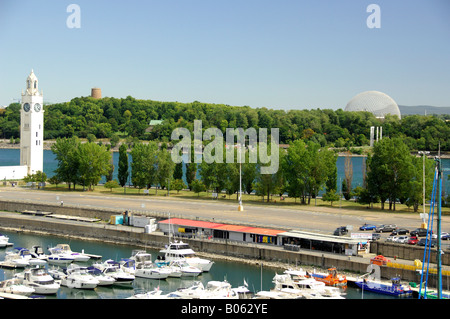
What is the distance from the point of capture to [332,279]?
16734mm

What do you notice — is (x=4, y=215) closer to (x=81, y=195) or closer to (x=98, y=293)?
(x=81, y=195)

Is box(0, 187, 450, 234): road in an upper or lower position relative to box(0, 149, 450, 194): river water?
lower

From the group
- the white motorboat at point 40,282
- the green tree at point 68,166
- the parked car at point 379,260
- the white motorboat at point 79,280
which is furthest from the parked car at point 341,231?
the green tree at point 68,166

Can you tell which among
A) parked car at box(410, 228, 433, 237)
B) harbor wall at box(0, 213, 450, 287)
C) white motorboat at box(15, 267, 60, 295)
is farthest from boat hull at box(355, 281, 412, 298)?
white motorboat at box(15, 267, 60, 295)

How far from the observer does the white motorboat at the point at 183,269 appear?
18.4 meters

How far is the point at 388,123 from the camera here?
83.1 meters

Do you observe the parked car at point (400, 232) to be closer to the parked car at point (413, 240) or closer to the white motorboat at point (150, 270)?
the parked car at point (413, 240)

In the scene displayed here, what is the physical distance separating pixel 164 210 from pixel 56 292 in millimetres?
10283

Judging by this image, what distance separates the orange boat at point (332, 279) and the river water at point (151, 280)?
10.8 inches

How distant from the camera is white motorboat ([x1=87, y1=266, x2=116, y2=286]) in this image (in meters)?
17.3

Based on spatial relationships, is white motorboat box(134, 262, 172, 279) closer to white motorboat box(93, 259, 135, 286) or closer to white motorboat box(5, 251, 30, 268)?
white motorboat box(93, 259, 135, 286)

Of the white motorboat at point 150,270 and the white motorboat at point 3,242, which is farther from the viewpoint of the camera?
the white motorboat at point 3,242

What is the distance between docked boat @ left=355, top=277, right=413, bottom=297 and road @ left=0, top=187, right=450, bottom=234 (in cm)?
514
